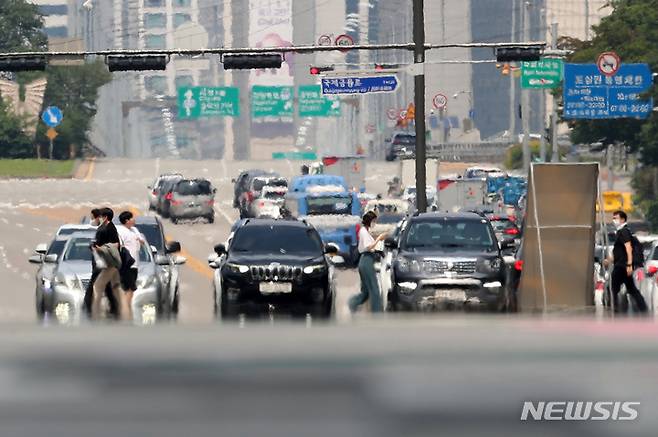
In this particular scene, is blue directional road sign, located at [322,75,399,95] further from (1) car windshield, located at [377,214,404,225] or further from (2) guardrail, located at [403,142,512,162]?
(2) guardrail, located at [403,142,512,162]

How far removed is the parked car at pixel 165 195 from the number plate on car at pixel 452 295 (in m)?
43.4

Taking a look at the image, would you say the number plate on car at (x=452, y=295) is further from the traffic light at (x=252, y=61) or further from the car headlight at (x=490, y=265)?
the traffic light at (x=252, y=61)

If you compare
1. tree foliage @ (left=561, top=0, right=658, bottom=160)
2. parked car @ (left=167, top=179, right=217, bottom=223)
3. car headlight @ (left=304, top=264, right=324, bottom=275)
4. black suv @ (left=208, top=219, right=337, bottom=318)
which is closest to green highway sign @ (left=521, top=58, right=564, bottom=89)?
tree foliage @ (left=561, top=0, right=658, bottom=160)

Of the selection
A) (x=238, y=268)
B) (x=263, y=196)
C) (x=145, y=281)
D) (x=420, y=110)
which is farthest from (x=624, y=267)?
(x=263, y=196)

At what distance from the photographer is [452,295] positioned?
22547 millimetres

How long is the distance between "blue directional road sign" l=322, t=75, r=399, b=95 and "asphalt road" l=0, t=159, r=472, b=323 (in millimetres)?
6124

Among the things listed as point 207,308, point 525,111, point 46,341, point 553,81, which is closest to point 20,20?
point 525,111

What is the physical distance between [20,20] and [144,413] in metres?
161

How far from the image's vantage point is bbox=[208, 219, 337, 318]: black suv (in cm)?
2177

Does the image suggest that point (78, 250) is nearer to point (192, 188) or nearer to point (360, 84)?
point (360, 84)

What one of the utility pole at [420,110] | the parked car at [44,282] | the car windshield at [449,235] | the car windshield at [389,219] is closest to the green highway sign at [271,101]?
the car windshield at [389,219]

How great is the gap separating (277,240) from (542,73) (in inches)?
1710

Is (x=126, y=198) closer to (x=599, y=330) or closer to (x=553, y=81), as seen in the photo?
(x=553, y=81)

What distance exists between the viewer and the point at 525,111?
7700 centimetres
